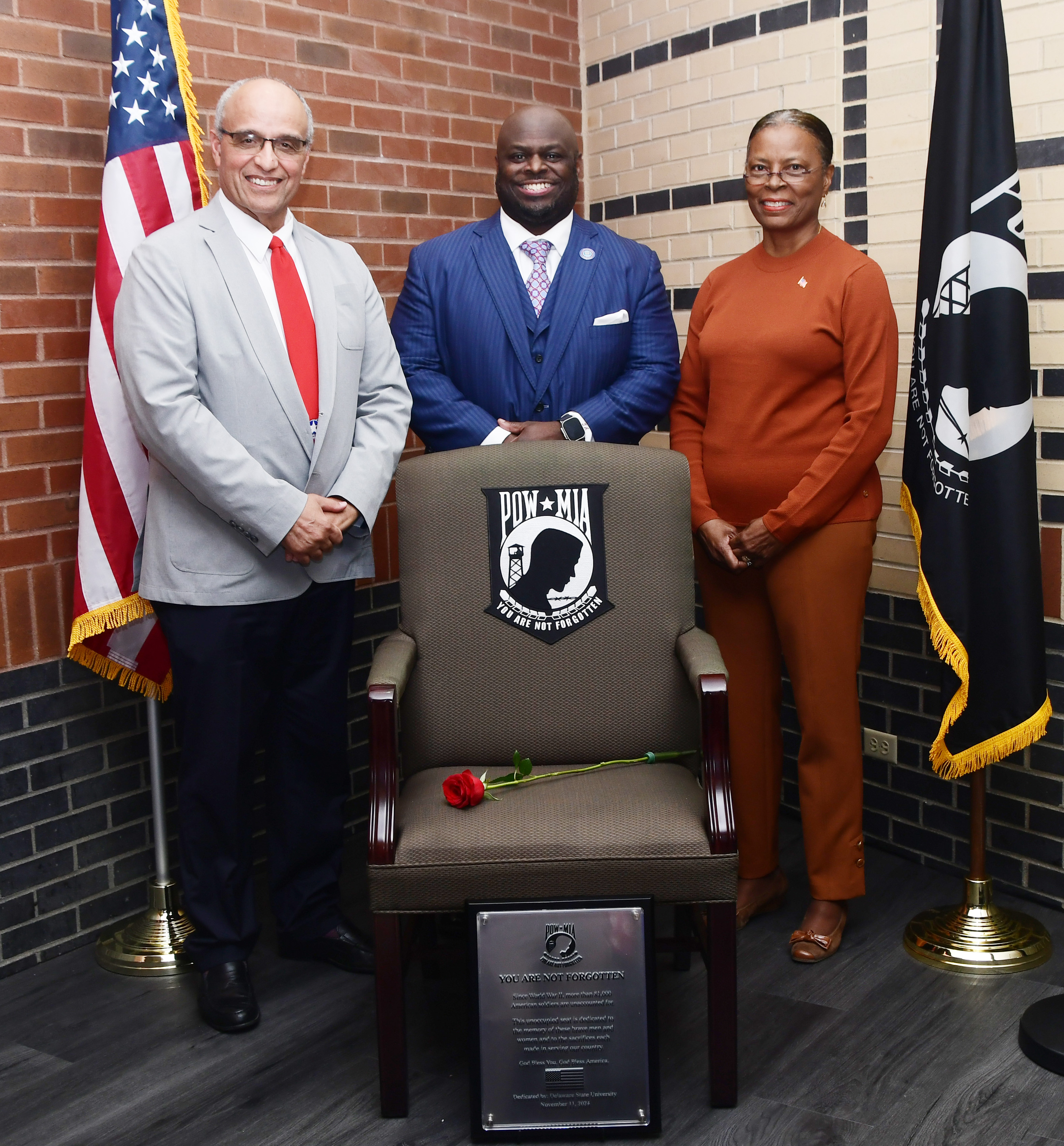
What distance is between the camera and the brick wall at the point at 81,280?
2.70m

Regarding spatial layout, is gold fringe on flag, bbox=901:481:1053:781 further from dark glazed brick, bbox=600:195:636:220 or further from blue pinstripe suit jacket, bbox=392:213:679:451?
dark glazed brick, bbox=600:195:636:220

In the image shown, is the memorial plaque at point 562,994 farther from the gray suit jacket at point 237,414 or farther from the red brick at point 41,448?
the red brick at point 41,448

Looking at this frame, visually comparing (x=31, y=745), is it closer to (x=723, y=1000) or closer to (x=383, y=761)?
(x=383, y=761)

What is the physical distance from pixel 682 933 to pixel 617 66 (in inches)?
104

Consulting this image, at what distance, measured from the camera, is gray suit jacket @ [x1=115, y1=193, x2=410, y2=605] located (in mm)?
2365

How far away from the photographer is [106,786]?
2.96 m

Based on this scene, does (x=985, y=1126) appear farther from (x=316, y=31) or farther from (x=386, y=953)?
(x=316, y=31)

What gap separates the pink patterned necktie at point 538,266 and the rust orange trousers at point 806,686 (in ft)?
2.24

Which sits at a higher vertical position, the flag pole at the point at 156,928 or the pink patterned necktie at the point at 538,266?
the pink patterned necktie at the point at 538,266

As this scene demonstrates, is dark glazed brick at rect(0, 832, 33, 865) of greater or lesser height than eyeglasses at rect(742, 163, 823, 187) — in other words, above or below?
below

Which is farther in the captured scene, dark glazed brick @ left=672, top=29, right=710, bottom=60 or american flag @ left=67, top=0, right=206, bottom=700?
dark glazed brick @ left=672, top=29, right=710, bottom=60

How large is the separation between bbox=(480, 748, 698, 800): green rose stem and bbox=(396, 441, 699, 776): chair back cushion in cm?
3

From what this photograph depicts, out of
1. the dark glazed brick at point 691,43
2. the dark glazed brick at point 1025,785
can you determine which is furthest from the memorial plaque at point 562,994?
the dark glazed brick at point 691,43

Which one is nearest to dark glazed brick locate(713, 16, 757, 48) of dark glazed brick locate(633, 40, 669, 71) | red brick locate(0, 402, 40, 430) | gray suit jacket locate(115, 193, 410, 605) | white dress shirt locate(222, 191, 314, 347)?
dark glazed brick locate(633, 40, 669, 71)
